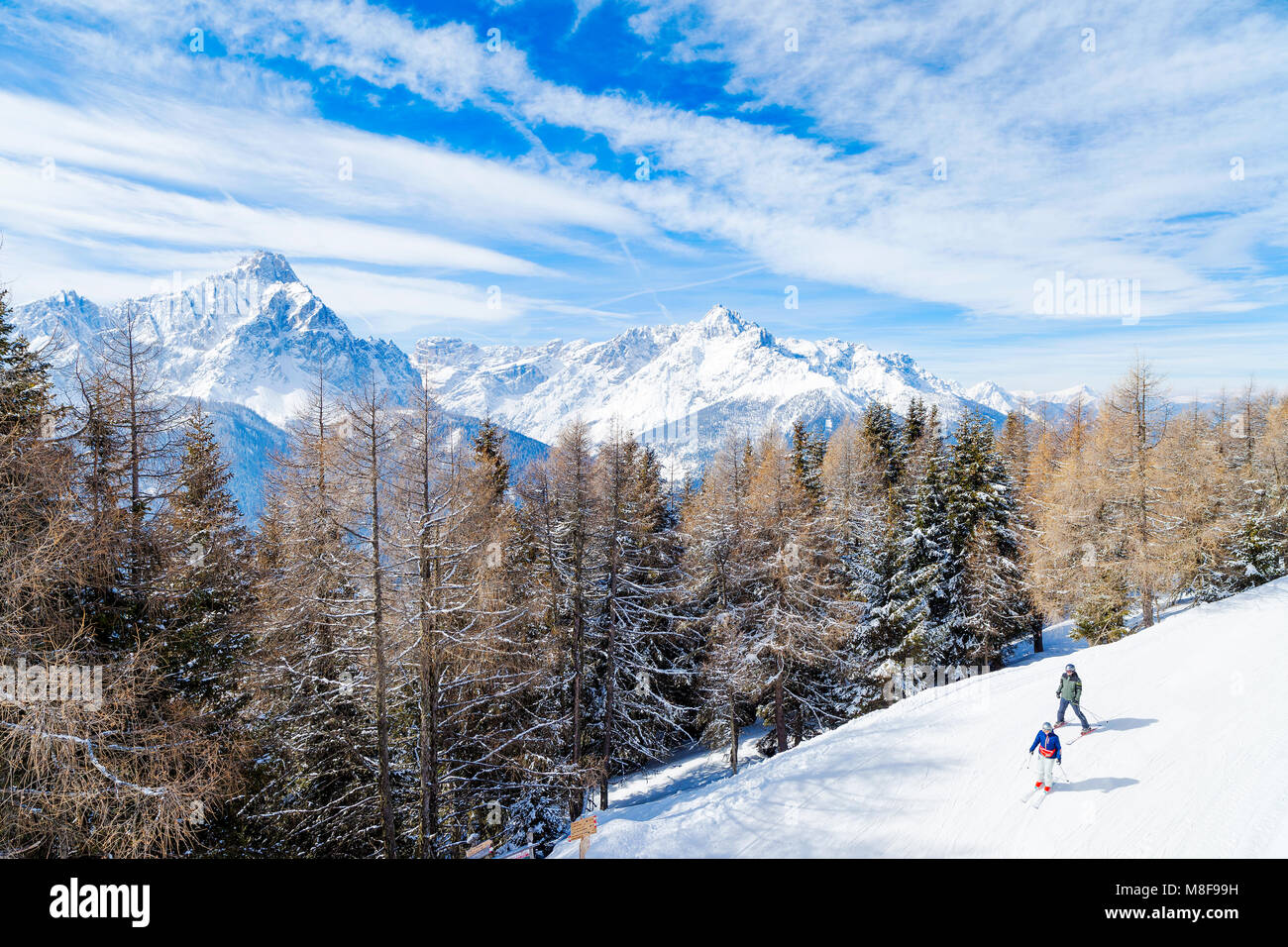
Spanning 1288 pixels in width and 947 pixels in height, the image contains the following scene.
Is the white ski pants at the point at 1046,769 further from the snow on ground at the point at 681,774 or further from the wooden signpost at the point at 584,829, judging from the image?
the snow on ground at the point at 681,774

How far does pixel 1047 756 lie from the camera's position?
10672mm

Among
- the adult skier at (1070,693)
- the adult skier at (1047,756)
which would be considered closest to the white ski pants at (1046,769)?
the adult skier at (1047,756)

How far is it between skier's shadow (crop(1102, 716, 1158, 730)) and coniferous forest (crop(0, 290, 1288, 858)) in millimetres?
10010

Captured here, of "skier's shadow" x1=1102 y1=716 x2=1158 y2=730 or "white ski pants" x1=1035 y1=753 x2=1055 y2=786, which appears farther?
"skier's shadow" x1=1102 y1=716 x2=1158 y2=730

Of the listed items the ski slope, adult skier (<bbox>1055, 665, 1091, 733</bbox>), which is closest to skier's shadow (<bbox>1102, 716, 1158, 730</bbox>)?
the ski slope

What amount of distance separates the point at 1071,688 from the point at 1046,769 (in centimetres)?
279

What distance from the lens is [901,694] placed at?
25734 mm

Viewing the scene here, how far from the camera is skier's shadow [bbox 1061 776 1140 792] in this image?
10.5m

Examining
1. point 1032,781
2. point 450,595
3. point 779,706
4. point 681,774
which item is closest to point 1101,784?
point 1032,781

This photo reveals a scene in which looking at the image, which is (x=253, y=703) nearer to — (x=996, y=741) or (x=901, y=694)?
(x=996, y=741)

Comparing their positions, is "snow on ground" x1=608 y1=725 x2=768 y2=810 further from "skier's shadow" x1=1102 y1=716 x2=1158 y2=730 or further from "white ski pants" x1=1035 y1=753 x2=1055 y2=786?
"white ski pants" x1=1035 y1=753 x2=1055 y2=786

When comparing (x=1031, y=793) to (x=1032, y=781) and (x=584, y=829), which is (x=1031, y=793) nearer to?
(x=1032, y=781)
